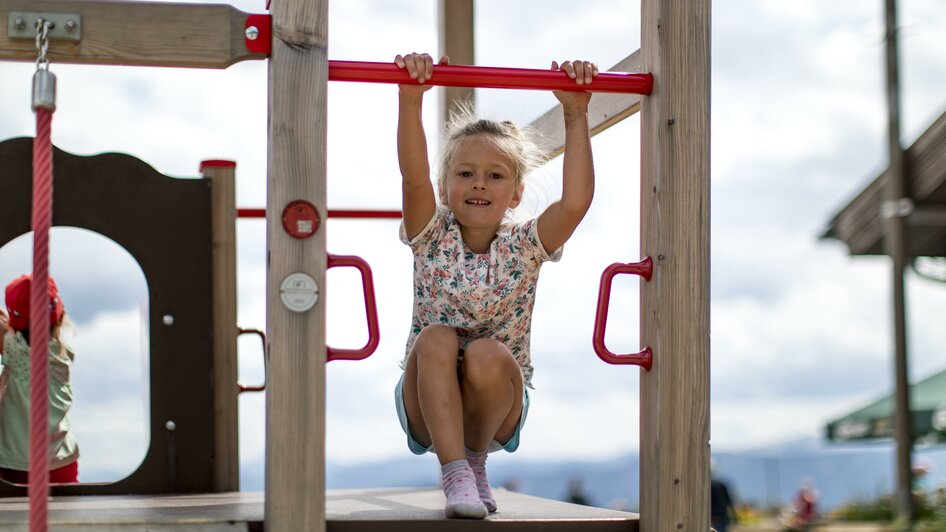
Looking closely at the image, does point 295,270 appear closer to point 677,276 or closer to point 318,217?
point 318,217

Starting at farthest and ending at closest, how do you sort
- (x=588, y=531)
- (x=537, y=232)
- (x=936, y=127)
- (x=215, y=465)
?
(x=936, y=127)
(x=215, y=465)
(x=537, y=232)
(x=588, y=531)

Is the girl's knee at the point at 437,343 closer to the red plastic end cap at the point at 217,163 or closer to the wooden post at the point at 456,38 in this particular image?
the red plastic end cap at the point at 217,163

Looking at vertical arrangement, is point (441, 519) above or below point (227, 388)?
below

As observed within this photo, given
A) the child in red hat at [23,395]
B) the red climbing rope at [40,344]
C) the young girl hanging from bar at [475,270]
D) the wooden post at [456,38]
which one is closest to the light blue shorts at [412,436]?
the young girl hanging from bar at [475,270]

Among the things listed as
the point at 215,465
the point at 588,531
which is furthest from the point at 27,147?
the point at 588,531

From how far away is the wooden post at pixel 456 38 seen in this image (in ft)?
16.0

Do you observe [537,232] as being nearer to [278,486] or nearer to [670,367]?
[670,367]

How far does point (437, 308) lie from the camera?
3146 millimetres

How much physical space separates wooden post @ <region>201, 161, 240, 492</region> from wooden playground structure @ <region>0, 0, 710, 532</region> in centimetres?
109

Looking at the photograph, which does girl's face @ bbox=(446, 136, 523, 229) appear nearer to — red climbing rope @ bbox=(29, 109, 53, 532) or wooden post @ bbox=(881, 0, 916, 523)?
red climbing rope @ bbox=(29, 109, 53, 532)

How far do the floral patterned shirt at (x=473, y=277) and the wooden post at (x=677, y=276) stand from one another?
42 cm

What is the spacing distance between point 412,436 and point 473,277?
453mm

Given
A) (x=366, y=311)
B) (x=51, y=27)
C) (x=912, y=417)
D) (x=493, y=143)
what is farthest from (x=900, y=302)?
(x=51, y=27)

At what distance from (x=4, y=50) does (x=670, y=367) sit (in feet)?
5.22
